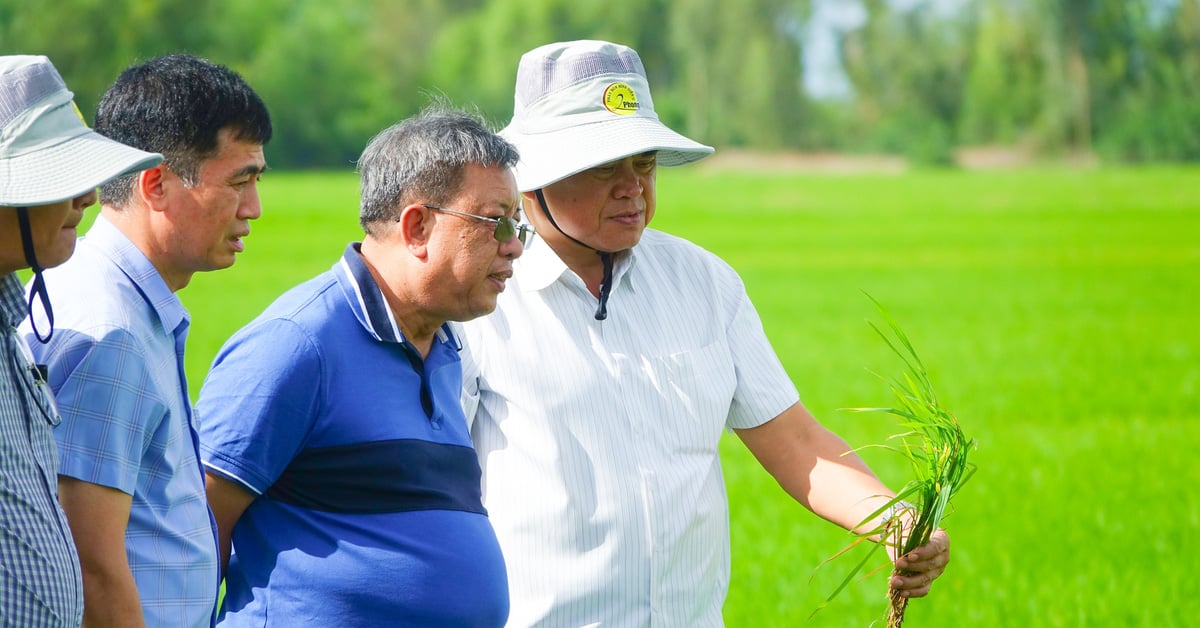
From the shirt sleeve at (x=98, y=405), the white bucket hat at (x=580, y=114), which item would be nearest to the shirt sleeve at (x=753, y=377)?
the white bucket hat at (x=580, y=114)

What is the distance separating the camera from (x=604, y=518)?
301 centimetres

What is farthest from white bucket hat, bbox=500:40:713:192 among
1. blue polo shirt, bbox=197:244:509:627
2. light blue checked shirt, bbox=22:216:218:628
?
light blue checked shirt, bbox=22:216:218:628

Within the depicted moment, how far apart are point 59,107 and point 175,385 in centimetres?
55

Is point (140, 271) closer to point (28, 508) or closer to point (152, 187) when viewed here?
point (152, 187)

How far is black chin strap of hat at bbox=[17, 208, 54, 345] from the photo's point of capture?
2.18 metres

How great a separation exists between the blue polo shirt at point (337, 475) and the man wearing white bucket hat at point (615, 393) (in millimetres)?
264

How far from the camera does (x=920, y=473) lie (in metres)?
3.27

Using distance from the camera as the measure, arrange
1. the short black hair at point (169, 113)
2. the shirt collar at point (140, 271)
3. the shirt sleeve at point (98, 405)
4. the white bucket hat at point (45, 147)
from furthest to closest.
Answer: the short black hair at point (169, 113)
the shirt collar at point (140, 271)
the shirt sleeve at point (98, 405)
the white bucket hat at point (45, 147)

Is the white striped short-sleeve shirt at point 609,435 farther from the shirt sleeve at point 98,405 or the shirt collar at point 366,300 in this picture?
the shirt sleeve at point 98,405

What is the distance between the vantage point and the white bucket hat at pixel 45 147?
2152mm

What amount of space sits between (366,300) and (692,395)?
31.0 inches

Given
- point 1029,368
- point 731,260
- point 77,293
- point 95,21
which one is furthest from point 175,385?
point 95,21

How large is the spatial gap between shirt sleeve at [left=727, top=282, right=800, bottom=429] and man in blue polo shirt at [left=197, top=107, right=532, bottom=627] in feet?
2.24

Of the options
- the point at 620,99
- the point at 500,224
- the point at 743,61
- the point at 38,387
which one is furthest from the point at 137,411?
the point at 743,61
